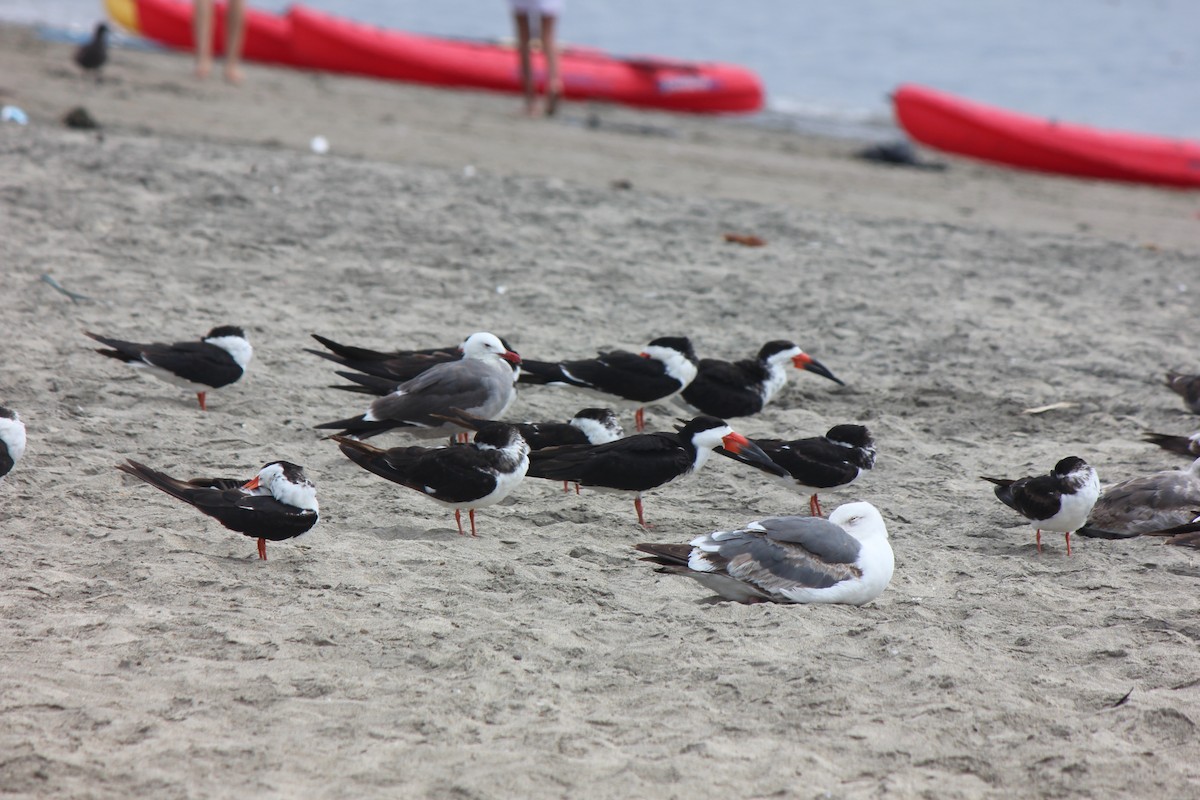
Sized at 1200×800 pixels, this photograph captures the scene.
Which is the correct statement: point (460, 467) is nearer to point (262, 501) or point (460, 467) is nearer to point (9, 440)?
point (262, 501)

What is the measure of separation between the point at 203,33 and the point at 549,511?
9892mm

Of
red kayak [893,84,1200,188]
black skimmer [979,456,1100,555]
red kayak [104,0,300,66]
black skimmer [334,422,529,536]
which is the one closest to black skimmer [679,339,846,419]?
black skimmer [334,422,529,536]

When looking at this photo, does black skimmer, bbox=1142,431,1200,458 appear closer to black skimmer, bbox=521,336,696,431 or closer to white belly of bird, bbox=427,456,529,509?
black skimmer, bbox=521,336,696,431

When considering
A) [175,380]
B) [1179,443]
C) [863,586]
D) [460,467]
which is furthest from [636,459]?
[1179,443]

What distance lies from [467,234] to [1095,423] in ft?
14.7

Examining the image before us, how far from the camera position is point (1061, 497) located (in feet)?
16.0

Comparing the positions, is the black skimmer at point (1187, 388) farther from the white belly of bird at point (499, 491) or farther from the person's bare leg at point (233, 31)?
the person's bare leg at point (233, 31)

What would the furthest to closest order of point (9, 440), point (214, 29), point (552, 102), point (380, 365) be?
1. point (214, 29)
2. point (552, 102)
3. point (380, 365)
4. point (9, 440)

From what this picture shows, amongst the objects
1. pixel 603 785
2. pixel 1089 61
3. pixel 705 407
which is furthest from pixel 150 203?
pixel 1089 61

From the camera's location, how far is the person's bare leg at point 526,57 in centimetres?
1425

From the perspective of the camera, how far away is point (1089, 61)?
24.4 metres

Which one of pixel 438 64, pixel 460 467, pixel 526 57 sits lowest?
pixel 460 467

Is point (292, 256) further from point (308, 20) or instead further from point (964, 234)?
point (308, 20)

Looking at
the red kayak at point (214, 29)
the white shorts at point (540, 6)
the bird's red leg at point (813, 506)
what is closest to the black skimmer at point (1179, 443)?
the bird's red leg at point (813, 506)
